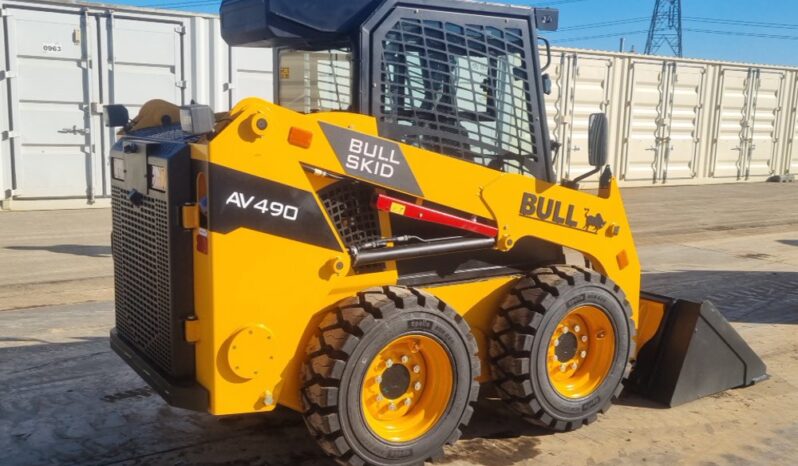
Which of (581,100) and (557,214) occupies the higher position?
(581,100)

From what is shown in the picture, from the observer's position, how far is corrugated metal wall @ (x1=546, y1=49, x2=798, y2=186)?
17375mm

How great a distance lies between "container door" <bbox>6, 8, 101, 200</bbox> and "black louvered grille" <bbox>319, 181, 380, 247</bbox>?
32.3 feet

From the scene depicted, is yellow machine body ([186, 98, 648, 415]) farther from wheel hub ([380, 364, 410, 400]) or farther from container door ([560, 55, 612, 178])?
container door ([560, 55, 612, 178])

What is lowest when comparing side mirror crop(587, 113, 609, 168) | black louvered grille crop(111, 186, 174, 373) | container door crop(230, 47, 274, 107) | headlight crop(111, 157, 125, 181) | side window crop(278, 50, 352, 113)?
black louvered grille crop(111, 186, 174, 373)

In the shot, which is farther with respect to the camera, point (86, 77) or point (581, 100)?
point (581, 100)

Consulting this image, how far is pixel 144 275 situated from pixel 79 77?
9.46m

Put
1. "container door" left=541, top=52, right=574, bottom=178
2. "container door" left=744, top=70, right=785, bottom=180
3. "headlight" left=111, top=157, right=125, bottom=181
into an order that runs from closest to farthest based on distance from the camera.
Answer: "headlight" left=111, top=157, right=125, bottom=181, "container door" left=541, top=52, right=574, bottom=178, "container door" left=744, top=70, right=785, bottom=180

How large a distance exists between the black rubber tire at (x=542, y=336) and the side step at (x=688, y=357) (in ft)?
1.80

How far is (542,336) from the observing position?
12.9 ft

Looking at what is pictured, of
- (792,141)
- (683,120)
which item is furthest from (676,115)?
(792,141)

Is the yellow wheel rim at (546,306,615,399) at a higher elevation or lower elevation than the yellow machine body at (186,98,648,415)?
lower

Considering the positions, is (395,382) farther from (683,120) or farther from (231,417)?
(683,120)

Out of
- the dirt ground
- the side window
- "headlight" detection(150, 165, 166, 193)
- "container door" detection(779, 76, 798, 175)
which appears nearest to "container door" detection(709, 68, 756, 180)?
"container door" detection(779, 76, 798, 175)

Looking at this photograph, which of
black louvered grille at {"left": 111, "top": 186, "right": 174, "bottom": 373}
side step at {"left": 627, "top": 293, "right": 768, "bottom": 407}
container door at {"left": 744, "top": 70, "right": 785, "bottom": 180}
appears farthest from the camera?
container door at {"left": 744, "top": 70, "right": 785, "bottom": 180}
